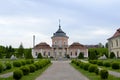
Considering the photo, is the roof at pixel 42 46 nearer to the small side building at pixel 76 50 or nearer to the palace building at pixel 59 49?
the palace building at pixel 59 49

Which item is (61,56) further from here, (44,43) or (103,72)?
(103,72)

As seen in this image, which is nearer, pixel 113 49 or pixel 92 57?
pixel 92 57

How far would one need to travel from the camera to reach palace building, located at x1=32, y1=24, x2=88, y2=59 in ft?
246

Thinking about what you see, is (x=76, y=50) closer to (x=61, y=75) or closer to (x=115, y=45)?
(x=115, y=45)

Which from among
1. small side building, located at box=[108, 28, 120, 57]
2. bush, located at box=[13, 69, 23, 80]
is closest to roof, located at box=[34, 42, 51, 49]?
small side building, located at box=[108, 28, 120, 57]

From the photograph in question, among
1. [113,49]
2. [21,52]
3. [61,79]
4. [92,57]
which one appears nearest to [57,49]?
[21,52]

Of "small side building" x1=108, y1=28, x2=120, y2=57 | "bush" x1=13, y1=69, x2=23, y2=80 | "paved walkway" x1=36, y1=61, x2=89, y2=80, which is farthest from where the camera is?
"small side building" x1=108, y1=28, x2=120, y2=57

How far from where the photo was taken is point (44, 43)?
7712cm

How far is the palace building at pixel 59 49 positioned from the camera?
74.9 metres

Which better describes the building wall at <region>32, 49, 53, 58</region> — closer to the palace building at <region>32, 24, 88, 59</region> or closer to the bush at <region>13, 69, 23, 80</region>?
the palace building at <region>32, 24, 88, 59</region>

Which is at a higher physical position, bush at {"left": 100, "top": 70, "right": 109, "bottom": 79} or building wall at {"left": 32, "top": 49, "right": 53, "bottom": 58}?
building wall at {"left": 32, "top": 49, "right": 53, "bottom": 58}

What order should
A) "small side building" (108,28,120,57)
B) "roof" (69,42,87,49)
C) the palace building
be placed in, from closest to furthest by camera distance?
"small side building" (108,28,120,57), the palace building, "roof" (69,42,87,49)

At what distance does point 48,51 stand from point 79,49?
27.6 feet

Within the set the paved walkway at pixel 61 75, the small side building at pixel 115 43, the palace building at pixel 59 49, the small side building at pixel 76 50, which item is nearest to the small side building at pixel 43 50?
the palace building at pixel 59 49
